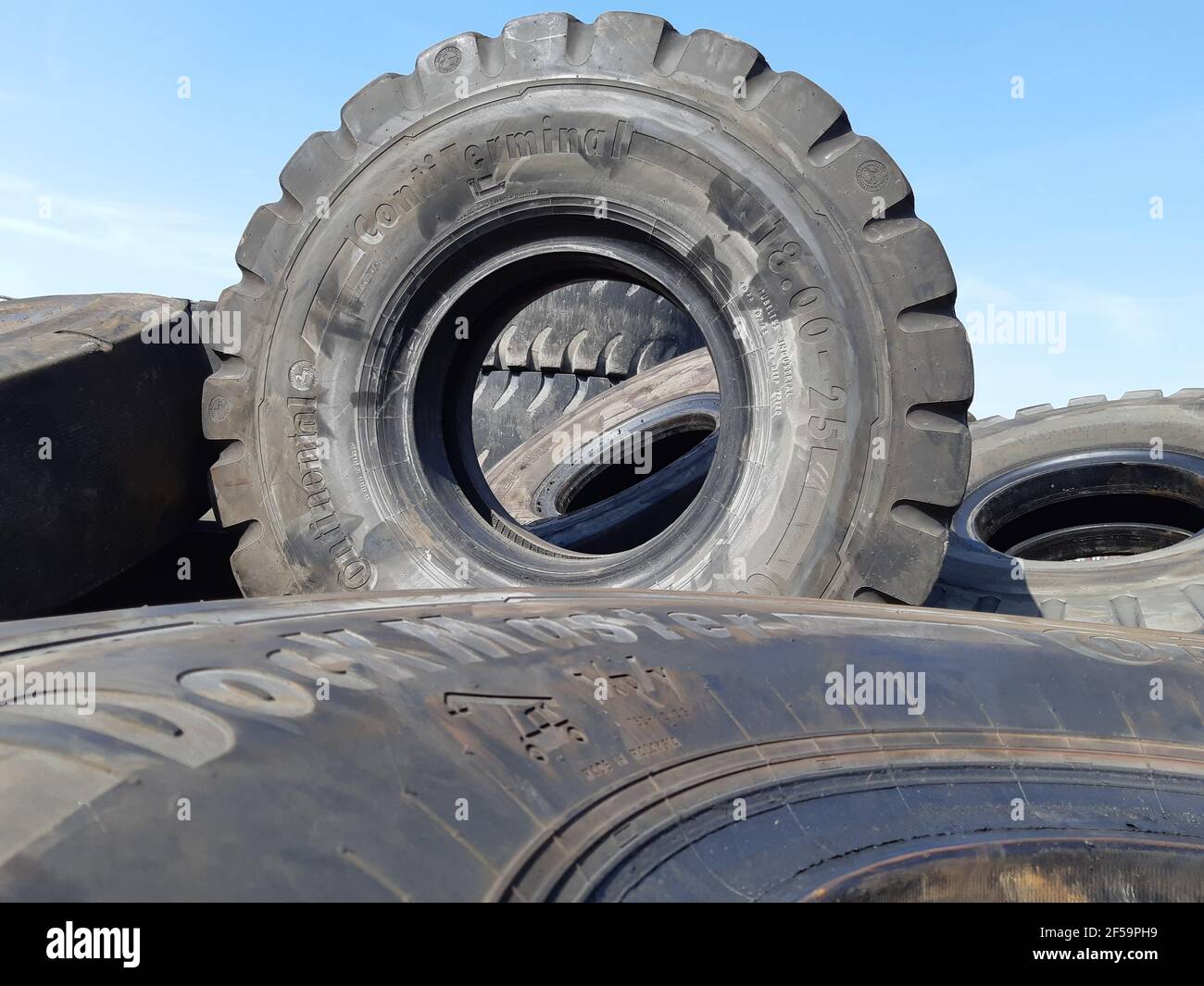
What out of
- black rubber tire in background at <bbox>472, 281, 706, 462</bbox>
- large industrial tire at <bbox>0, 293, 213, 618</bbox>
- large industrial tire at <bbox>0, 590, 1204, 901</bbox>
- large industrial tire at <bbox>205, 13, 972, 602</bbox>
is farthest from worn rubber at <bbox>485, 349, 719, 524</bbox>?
large industrial tire at <bbox>0, 590, 1204, 901</bbox>

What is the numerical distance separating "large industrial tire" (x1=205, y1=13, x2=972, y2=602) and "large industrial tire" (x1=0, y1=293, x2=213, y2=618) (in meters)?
0.15

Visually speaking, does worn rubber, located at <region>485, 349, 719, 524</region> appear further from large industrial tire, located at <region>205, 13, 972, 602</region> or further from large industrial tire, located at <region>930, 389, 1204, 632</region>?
large industrial tire, located at <region>205, 13, 972, 602</region>

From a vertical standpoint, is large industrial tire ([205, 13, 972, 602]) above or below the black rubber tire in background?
below

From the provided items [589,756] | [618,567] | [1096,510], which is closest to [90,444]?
[618,567]

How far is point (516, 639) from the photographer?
55.1 inches

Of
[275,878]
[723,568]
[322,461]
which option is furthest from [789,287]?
[275,878]

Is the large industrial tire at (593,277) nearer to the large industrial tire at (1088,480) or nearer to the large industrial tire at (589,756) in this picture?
the large industrial tire at (589,756)

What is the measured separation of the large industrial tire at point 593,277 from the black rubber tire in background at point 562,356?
282 cm

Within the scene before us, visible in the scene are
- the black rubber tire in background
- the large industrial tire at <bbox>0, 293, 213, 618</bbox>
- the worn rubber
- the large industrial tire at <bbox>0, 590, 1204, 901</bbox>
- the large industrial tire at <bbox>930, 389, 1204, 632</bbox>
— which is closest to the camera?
the large industrial tire at <bbox>0, 590, 1204, 901</bbox>

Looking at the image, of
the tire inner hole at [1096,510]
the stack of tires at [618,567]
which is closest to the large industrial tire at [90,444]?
the stack of tires at [618,567]

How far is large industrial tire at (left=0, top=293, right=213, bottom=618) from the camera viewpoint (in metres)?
2.48

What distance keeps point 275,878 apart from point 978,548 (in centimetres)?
309

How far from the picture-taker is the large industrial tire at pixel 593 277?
2.51 meters
